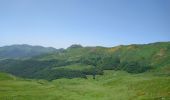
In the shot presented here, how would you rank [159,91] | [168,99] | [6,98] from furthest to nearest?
[6,98] < [159,91] < [168,99]

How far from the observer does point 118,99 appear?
68.3m

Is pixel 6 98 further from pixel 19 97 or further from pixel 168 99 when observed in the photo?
pixel 168 99

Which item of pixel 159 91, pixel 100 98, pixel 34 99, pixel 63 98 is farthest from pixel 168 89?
pixel 34 99

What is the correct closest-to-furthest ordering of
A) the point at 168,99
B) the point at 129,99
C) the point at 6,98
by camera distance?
the point at 168,99
the point at 129,99
the point at 6,98

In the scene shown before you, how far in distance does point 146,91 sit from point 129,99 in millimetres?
11219

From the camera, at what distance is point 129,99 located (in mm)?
65875

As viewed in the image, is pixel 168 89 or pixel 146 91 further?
pixel 146 91

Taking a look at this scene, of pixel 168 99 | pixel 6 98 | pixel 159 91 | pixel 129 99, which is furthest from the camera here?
pixel 6 98

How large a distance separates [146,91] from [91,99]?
14.9 m

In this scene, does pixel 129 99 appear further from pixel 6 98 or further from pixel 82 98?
pixel 6 98

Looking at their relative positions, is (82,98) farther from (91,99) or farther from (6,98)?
(6,98)

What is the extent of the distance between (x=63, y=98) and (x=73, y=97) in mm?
3121

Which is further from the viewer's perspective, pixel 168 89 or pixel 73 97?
pixel 73 97

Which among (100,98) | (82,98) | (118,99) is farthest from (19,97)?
(118,99)
